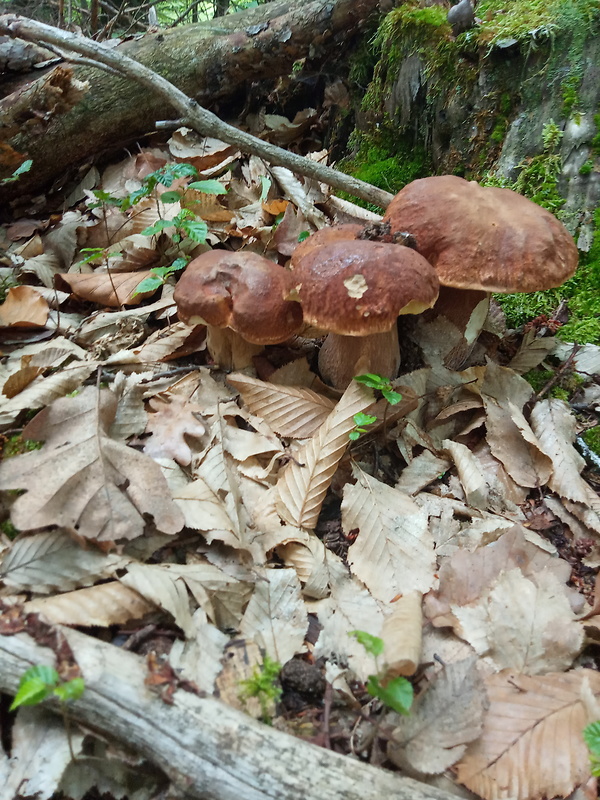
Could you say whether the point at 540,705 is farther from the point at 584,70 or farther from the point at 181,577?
the point at 584,70

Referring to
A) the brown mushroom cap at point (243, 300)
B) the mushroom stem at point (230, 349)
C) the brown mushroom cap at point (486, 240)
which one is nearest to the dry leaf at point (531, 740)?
the brown mushroom cap at point (486, 240)

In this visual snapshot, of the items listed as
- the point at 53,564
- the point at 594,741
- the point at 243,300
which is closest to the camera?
the point at 594,741

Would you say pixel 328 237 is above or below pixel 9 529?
above

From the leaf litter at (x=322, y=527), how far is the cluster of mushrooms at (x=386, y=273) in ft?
0.99

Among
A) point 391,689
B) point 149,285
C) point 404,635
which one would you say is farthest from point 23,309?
point 391,689

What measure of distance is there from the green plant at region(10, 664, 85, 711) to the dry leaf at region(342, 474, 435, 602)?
3.57ft

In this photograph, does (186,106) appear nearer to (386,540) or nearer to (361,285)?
(361,285)

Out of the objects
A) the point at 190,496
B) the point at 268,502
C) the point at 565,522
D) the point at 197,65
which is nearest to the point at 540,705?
the point at 565,522

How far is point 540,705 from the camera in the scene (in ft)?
5.52

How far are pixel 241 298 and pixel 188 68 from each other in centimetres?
368

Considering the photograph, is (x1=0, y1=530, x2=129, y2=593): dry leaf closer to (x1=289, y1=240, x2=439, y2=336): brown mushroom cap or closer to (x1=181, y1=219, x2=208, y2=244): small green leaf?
(x1=289, y1=240, x2=439, y2=336): brown mushroom cap

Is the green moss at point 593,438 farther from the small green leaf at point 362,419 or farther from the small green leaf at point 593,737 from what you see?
the small green leaf at point 593,737

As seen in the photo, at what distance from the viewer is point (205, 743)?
1401 mm

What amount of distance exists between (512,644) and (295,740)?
851mm
